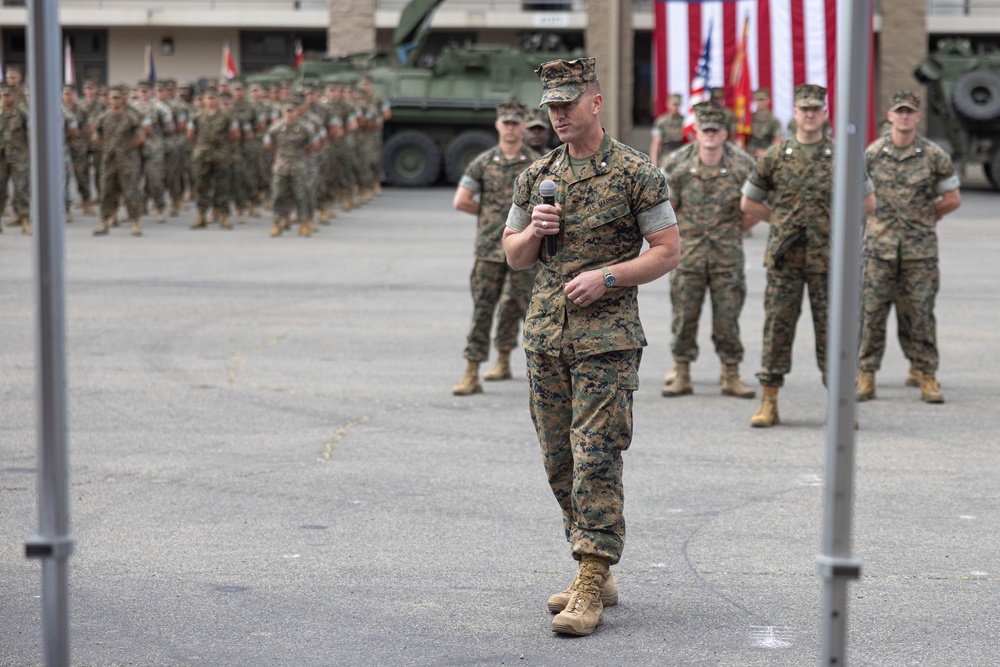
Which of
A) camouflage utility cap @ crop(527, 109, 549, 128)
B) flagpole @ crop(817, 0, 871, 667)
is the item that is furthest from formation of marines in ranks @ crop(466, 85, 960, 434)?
flagpole @ crop(817, 0, 871, 667)

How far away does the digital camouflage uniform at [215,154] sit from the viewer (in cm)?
2148

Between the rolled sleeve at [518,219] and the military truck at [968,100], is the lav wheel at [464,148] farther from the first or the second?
the rolled sleeve at [518,219]

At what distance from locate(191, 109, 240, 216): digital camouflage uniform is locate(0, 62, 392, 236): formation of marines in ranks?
0.6 inches

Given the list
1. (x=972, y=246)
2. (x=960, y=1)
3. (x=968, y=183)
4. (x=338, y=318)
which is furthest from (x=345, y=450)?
(x=960, y=1)

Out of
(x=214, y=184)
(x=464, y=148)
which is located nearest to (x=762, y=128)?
(x=214, y=184)

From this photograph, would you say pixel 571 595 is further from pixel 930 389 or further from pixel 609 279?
pixel 930 389

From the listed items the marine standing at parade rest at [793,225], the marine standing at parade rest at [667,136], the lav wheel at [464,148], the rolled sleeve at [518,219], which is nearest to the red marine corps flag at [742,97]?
the marine standing at parade rest at [667,136]

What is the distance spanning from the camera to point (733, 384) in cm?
974

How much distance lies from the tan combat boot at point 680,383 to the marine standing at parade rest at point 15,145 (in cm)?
1323

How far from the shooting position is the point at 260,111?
2311 centimetres

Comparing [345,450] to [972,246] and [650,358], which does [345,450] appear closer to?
[650,358]

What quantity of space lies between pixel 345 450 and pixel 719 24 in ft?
62.4

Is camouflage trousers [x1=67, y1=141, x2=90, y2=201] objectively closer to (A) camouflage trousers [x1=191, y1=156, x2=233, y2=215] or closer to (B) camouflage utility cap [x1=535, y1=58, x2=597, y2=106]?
(A) camouflage trousers [x1=191, y1=156, x2=233, y2=215]

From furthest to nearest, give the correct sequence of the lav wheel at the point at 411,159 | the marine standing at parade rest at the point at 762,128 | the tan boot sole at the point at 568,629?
the lav wheel at the point at 411,159, the marine standing at parade rest at the point at 762,128, the tan boot sole at the point at 568,629
